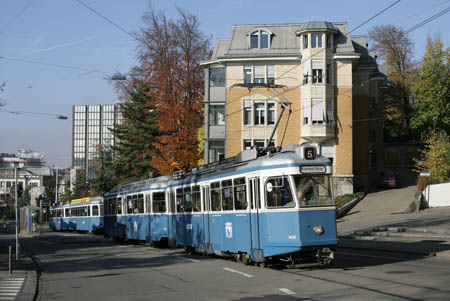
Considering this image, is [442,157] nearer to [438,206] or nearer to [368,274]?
[438,206]

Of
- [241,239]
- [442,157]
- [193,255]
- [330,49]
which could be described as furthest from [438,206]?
[241,239]

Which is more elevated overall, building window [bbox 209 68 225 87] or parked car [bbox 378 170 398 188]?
building window [bbox 209 68 225 87]

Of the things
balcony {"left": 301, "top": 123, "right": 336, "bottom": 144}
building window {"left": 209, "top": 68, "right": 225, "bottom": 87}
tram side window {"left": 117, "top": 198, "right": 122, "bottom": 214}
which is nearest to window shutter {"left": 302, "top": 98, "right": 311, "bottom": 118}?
balcony {"left": 301, "top": 123, "right": 336, "bottom": 144}

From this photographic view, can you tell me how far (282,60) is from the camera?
46062mm

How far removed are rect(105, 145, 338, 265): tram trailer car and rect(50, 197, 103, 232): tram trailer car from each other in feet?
83.9

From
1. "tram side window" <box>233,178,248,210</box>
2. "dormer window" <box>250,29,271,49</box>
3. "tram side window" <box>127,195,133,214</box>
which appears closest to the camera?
"tram side window" <box>233,178,248,210</box>

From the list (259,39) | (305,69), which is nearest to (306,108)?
(305,69)

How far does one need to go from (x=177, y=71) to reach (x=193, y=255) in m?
29.1

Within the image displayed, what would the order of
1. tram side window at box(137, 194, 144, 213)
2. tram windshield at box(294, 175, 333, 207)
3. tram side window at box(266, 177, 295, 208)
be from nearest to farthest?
tram windshield at box(294, 175, 333, 207) → tram side window at box(266, 177, 295, 208) → tram side window at box(137, 194, 144, 213)

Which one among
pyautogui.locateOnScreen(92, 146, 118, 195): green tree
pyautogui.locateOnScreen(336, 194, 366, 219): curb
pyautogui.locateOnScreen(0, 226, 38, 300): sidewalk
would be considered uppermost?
pyautogui.locateOnScreen(92, 146, 118, 195): green tree

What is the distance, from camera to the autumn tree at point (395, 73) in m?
63.3

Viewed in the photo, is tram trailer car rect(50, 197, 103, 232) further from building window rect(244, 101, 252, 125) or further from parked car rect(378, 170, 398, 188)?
parked car rect(378, 170, 398, 188)

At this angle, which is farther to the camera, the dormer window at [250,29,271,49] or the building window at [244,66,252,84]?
the dormer window at [250,29,271,49]

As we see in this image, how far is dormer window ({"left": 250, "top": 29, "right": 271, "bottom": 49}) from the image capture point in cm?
4725
